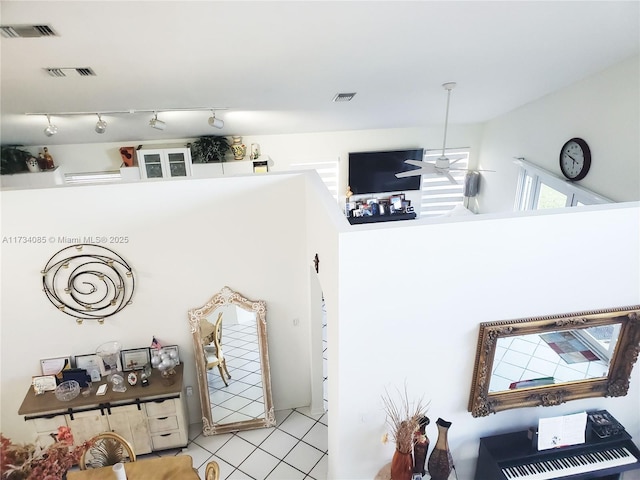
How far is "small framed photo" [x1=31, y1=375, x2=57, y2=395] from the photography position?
391cm

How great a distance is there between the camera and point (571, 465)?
3.15m

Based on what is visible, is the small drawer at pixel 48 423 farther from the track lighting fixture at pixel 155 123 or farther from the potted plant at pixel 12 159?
the potted plant at pixel 12 159

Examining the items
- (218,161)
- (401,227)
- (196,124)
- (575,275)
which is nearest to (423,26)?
(401,227)

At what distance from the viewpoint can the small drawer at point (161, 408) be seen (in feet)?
13.0

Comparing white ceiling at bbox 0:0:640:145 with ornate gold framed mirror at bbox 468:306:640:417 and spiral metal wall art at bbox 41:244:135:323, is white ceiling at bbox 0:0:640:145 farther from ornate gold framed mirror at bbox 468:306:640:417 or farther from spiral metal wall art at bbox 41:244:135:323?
ornate gold framed mirror at bbox 468:306:640:417

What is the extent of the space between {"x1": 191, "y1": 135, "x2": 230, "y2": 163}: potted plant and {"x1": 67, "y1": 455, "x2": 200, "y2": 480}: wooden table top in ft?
16.4

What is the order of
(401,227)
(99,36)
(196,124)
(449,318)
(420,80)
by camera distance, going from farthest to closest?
(196,124) → (420,80) → (99,36) → (449,318) → (401,227)

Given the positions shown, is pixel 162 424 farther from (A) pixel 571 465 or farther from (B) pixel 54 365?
(A) pixel 571 465

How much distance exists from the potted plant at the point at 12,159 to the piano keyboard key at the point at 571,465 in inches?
275

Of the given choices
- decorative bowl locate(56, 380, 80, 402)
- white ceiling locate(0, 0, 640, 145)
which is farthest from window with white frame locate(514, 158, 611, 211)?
decorative bowl locate(56, 380, 80, 402)

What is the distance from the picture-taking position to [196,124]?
623 cm

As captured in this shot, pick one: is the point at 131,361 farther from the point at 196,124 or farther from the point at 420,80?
the point at 420,80

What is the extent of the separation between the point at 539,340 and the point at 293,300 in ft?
7.06

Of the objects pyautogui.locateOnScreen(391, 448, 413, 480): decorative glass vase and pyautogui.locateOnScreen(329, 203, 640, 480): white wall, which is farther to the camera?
pyautogui.locateOnScreen(391, 448, 413, 480): decorative glass vase
